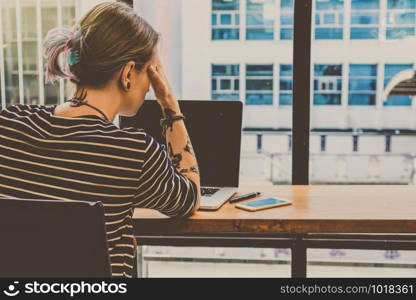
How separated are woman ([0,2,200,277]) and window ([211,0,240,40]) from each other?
1.81 metres

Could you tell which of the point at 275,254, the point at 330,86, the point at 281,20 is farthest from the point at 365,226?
the point at 330,86

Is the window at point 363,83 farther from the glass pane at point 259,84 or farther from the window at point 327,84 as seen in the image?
the glass pane at point 259,84

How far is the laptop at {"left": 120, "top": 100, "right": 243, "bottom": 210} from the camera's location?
2.02 metres

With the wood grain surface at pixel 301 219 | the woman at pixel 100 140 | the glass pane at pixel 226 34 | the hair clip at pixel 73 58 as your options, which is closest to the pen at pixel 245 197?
the wood grain surface at pixel 301 219

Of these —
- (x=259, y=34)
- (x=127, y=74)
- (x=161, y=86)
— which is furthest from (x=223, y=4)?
(x=127, y=74)

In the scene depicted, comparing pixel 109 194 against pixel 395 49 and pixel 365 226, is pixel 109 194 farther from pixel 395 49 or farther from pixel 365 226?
pixel 395 49

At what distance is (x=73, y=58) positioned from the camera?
121 cm

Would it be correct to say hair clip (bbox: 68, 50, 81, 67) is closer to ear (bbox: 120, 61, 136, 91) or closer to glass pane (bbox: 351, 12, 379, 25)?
ear (bbox: 120, 61, 136, 91)

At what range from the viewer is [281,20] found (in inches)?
110

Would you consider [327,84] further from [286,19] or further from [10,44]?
[10,44]

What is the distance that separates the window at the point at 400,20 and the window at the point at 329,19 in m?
0.27

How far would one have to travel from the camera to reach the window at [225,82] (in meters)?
3.14

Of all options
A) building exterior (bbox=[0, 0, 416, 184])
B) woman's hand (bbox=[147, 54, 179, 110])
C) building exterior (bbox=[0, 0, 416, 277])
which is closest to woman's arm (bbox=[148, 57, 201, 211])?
woman's hand (bbox=[147, 54, 179, 110])

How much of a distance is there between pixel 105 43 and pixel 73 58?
98 mm
